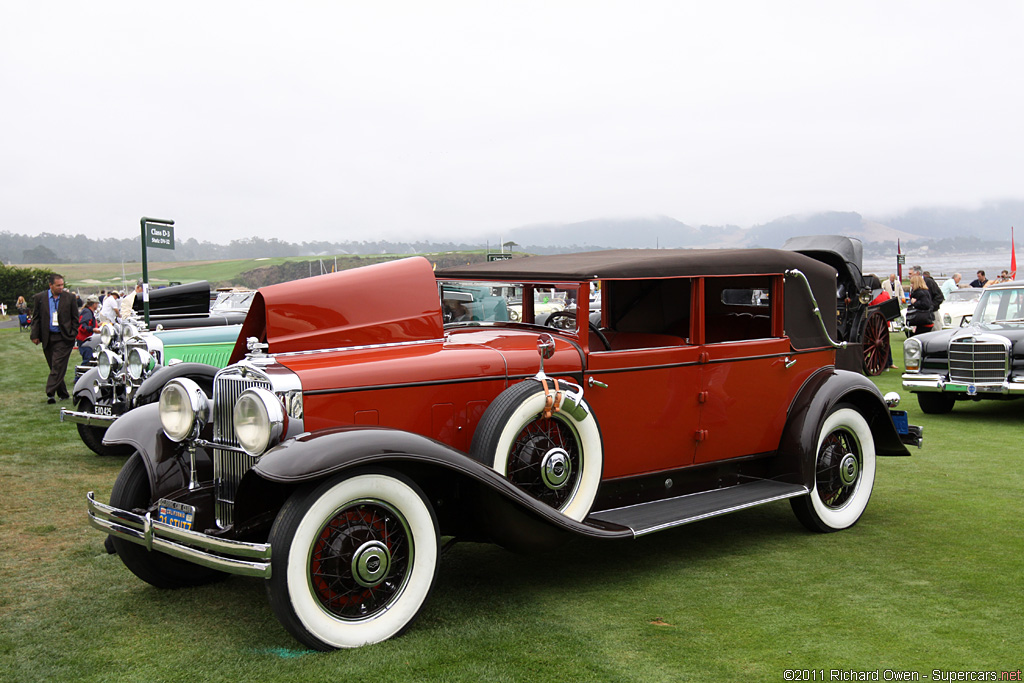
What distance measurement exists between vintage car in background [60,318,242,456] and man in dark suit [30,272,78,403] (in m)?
2.74

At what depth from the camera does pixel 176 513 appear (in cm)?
394

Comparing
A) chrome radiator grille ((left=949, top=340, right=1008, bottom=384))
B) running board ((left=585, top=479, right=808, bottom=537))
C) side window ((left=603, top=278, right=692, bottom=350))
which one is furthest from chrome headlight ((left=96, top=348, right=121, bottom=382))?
chrome radiator grille ((left=949, top=340, right=1008, bottom=384))

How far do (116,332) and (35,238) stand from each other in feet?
539

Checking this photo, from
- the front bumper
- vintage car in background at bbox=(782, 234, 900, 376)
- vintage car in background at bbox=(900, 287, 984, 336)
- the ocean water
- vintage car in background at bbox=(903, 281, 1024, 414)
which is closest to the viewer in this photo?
the front bumper

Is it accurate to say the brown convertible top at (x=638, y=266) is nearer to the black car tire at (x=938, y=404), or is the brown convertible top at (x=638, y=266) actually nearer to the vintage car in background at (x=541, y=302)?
the vintage car in background at (x=541, y=302)

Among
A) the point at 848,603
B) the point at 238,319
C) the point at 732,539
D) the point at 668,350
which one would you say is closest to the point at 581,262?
the point at 668,350

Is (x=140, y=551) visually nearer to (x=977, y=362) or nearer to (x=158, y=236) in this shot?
(x=158, y=236)

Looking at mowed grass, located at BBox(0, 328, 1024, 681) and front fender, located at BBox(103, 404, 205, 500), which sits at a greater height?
front fender, located at BBox(103, 404, 205, 500)

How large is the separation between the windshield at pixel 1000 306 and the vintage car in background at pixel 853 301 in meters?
1.93

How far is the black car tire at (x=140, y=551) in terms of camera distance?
14.1 feet

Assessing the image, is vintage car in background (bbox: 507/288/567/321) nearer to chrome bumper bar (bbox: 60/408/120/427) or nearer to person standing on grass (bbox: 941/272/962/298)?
chrome bumper bar (bbox: 60/408/120/427)

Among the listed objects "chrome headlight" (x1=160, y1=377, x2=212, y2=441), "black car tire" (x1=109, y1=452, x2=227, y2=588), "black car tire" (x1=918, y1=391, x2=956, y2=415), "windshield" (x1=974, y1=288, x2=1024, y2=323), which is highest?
"windshield" (x1=974, y1=288, x2=1024, y2=323)

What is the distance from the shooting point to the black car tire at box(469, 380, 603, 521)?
4.18 m

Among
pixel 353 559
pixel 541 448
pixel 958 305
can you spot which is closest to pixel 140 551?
pixel 353 559
